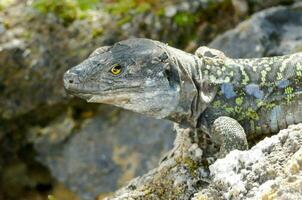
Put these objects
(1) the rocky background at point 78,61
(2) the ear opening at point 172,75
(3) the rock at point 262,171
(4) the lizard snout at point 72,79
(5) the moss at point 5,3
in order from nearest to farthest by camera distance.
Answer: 1. (3) the rock at point 262,171
2. (4) the lizard snout at point 72,79
3. (2) the ear opening at point 172,75
4. (1) the rocky background at point 78,61
5. (5) the moss at point 5,3

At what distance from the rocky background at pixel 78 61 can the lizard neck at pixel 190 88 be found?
8.40 feet

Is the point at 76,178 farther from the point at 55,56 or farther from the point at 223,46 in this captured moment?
the point at 223,46

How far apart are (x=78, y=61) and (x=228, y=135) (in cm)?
356

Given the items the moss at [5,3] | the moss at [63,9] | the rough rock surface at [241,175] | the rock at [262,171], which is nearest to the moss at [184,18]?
the moss at [63,9]

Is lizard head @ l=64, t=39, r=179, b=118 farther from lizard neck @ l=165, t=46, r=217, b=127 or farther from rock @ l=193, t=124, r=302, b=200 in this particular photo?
rock @ l=193, t=124, r=302, b=200

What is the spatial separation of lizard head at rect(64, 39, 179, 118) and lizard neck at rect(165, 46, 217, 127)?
0.07 meters

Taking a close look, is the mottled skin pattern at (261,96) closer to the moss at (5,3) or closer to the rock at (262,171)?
the rock at (262,171)

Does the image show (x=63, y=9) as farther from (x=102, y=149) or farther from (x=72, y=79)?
(x=72, y=79)

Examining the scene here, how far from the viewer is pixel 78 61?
278 inches

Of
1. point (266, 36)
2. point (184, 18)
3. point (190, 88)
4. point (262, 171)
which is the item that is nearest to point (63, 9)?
point (184, 18)

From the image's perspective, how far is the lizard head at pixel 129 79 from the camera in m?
3.77

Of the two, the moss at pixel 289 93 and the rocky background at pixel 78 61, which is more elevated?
the moss at pixel 289 93

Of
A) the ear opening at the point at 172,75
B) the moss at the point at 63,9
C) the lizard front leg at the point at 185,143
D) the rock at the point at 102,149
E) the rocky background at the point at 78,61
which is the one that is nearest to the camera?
the ear opening at the point at 172,75

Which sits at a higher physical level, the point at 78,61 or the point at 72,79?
the point at 72,79
